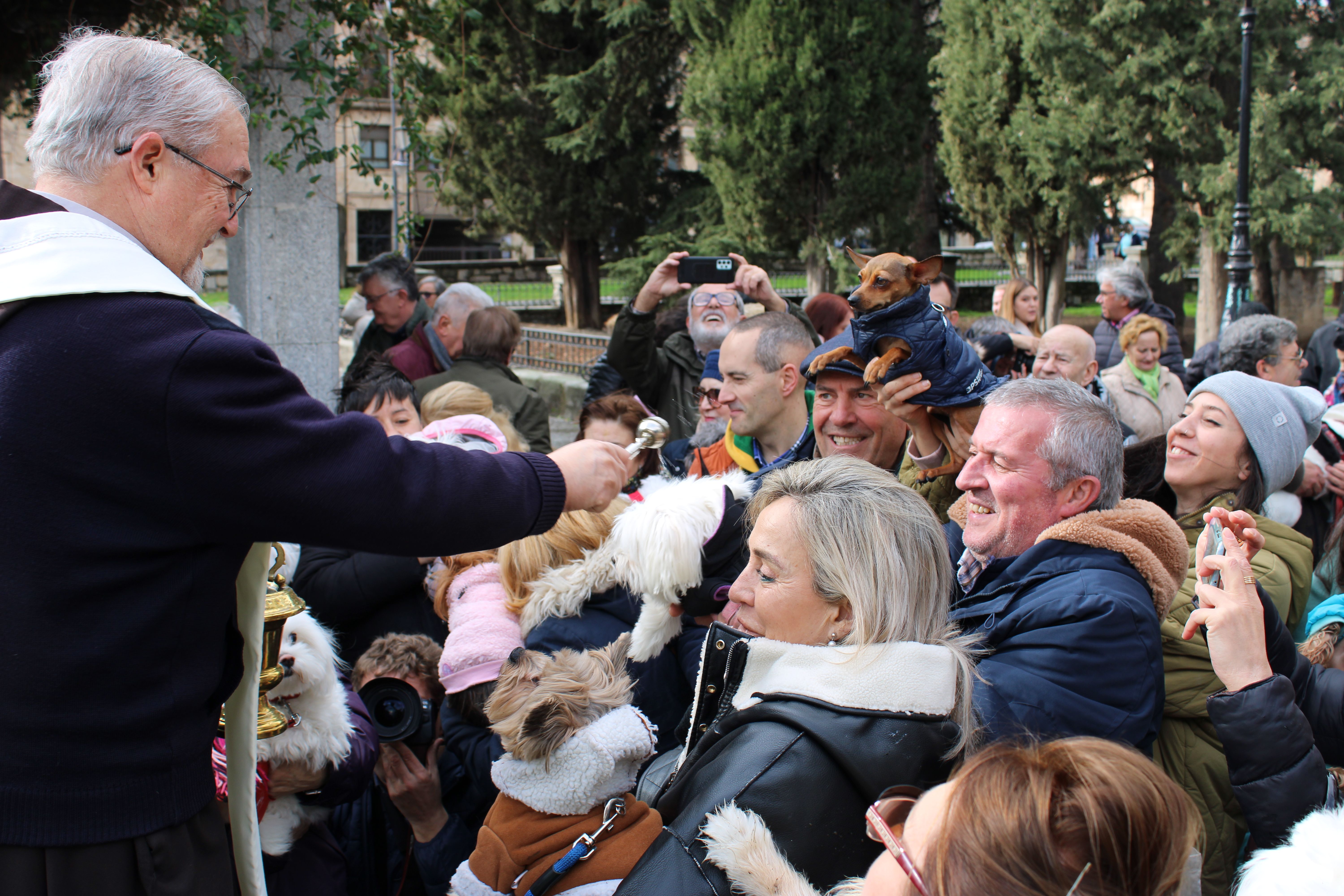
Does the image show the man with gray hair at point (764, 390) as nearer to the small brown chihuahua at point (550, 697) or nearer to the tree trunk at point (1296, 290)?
the small brown chihuahua at point (550, 697)

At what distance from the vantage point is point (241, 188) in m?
1.88

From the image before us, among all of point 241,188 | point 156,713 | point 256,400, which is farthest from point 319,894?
point 241,188

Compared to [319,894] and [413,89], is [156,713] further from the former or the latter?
[413,89]

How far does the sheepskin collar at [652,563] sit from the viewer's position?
2588 mm

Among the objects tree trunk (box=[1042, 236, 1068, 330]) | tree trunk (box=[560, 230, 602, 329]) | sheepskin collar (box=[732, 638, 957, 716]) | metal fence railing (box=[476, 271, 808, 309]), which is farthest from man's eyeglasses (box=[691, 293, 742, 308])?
metal fence railing (box=[476, 271, 808, 309])

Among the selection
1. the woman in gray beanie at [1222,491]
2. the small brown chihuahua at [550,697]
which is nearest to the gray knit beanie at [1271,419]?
the woman in gray beanie at [1222,491]

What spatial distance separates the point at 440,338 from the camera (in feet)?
21.3

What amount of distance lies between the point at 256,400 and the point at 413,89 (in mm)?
4916

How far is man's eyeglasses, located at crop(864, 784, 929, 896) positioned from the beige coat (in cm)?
441

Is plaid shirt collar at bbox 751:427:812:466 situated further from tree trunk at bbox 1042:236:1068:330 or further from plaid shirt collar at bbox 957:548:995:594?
tree trunk at bbox 1042:236:1068:330

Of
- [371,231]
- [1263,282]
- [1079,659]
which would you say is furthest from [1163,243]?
[371,231]

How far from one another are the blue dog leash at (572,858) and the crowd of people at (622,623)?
0.01 meters

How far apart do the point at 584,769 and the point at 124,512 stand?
1114 mm

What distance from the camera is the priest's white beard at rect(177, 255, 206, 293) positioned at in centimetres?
186
